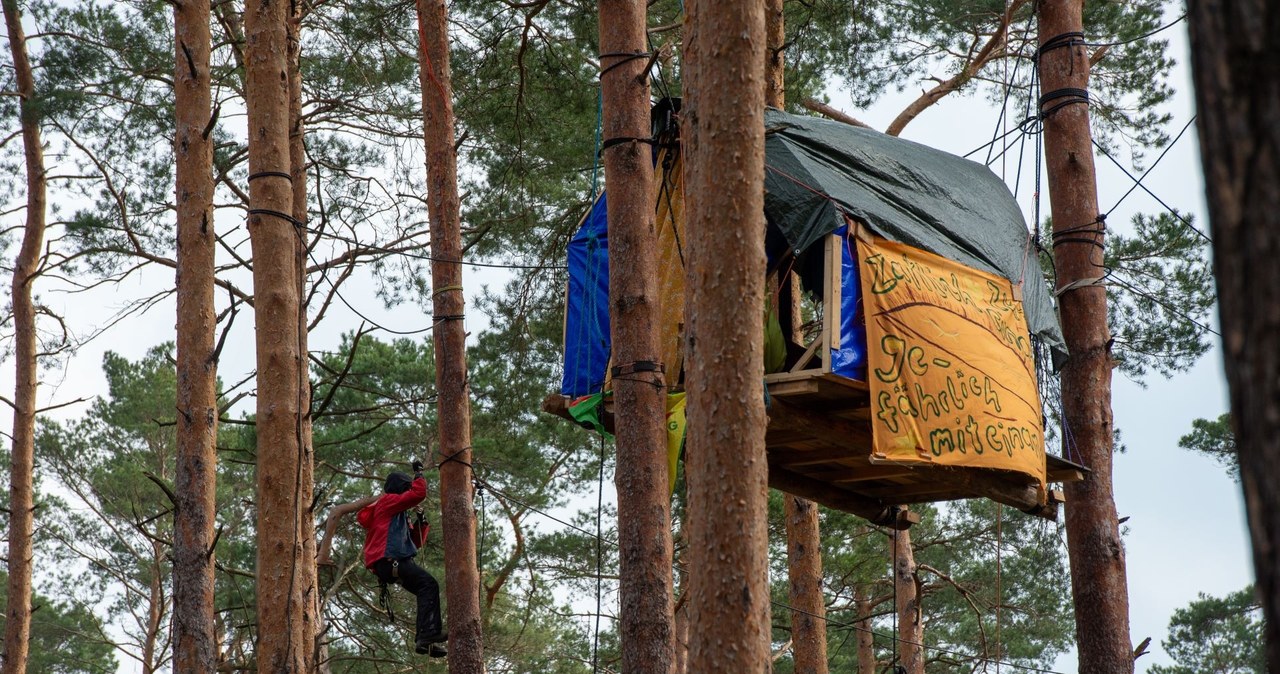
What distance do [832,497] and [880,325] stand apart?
6.97 feet

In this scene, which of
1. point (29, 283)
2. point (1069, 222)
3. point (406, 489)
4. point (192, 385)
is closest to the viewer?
point (1069, 222)

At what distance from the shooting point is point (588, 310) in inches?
309

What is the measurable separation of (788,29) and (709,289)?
928 centimetres

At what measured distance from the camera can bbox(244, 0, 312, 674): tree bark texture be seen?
634 centimetres

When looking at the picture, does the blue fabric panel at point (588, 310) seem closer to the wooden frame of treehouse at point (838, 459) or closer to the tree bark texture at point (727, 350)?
the wooden frame of treehouse at point (838, 459)

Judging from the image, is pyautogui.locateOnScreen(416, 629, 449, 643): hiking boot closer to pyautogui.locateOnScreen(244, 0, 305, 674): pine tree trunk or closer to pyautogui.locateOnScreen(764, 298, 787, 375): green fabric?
pyautogui.locateOnScreen(244, 0, 305, 674): pine tree trunk

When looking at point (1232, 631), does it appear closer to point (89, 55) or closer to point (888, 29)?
point (888, 29)

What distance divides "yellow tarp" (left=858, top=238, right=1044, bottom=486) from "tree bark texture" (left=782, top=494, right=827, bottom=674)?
3.96m

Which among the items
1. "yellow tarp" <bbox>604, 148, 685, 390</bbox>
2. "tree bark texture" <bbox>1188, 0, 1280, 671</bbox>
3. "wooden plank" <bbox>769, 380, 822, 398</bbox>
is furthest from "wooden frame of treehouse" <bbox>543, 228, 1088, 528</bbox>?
"tree bark texture" <bbox>1188, 0, 1280, 671</bbox>

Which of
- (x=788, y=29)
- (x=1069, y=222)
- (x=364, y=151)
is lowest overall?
(x=1069, y=222)

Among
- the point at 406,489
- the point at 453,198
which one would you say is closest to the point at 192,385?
the point at 406,489

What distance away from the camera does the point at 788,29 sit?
1322 centimetres

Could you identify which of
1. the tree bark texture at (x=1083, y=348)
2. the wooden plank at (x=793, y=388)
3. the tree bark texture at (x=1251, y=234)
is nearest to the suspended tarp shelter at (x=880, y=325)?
the wooden plank at (x=793, y=388)

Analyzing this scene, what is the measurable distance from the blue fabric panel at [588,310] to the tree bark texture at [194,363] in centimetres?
229
